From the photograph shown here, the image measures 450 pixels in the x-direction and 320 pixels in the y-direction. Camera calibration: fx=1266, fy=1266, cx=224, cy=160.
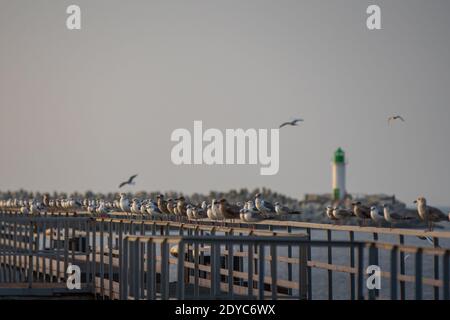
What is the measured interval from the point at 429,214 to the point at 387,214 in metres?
4.05

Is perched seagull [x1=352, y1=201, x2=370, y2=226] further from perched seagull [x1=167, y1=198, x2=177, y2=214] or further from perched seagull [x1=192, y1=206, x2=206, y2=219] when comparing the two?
perched seagull [x1=167, y1=198, x2=177, y2=214]

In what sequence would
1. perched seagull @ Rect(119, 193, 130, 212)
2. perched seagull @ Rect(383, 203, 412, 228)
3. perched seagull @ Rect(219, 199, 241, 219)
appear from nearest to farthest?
perched seagull @ Rect(383, 203, 412, 228)
perched seagull @ Rect(219, 199, 241, 219)
perched seagull @ Rect(119, 193, 130, 212)

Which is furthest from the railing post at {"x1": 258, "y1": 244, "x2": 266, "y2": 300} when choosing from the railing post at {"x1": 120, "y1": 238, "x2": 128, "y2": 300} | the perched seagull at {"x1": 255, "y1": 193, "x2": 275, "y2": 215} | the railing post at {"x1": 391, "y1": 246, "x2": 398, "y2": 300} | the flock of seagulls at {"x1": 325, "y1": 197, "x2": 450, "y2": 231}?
the perched seagull at {"x1": 255, "y1": 193, "x2": 275, "y2": 215}

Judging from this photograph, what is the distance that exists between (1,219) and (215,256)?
35.1 feet

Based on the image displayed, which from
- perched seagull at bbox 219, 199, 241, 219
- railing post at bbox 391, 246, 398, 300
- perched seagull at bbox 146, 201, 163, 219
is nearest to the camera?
railing post at bbox 391, 246, 398, 300

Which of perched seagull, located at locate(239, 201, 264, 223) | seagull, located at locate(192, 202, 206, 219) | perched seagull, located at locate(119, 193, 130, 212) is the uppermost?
perched seagull, located at locate(239, 201, 264, 223)

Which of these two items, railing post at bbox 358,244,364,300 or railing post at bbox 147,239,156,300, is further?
railing post at bbox 147,239,156,300

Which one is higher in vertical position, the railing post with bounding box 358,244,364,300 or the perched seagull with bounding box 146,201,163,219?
the railing post with bounding box 358,244,364,300

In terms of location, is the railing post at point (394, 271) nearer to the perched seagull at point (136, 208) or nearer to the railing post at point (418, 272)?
the railing post at point (418, 272)

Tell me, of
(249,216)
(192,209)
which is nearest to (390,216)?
(249,216)

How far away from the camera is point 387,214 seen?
→ 33.4 m

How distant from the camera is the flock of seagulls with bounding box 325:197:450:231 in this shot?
96.0 ft
